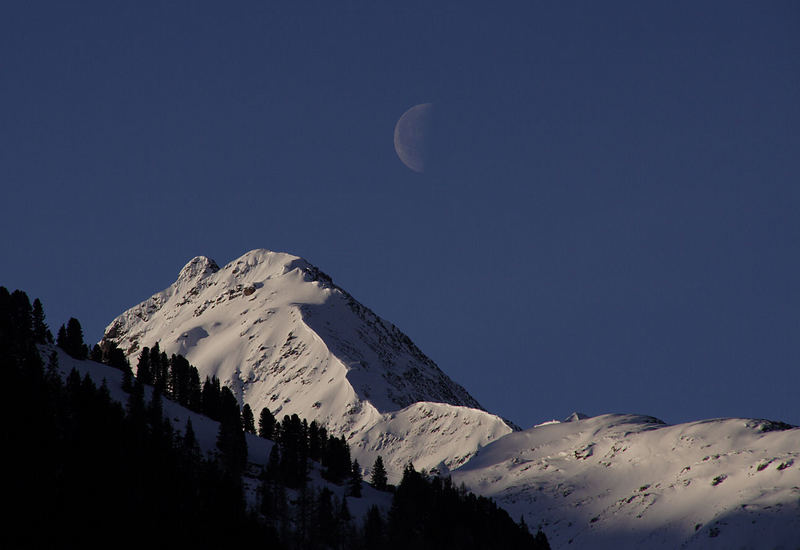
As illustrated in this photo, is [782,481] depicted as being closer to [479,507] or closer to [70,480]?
[479,507]

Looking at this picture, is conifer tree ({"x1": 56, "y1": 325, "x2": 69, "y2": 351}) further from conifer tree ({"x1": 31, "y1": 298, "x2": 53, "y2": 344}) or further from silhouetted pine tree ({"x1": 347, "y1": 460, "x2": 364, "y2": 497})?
silhouetted pine tree ({"x1": 347, "y1": 460, "x2": 364, "y2": 497})

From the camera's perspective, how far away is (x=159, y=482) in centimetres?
13012

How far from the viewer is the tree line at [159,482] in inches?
4537

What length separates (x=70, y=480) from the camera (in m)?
119

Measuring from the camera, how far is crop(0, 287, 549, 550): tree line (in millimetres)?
115250

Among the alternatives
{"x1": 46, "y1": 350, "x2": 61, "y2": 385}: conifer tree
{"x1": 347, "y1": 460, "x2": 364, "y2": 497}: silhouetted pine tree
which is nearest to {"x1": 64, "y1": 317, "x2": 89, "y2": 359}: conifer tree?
{"x1": 46, "y1": 350, "x2": 61, "y2": 385}: conifer tree

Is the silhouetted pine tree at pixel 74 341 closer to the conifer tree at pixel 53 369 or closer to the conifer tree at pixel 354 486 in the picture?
the conifer tree at pixel 53 369

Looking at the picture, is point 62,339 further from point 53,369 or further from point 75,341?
point 53,369

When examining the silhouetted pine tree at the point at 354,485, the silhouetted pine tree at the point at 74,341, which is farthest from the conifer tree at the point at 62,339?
the silhouetted pine tree at the point at 354,485

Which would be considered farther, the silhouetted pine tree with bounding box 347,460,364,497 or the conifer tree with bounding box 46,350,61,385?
the silhouetted pine tree with bounding box 347,460,364,497

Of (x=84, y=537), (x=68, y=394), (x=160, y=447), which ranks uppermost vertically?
(x=68, y=394)

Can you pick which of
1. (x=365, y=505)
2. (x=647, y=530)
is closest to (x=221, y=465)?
(x=365, y=505)

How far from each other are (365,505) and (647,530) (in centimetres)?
4910

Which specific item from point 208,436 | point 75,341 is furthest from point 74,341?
point 208,436
